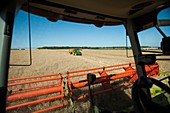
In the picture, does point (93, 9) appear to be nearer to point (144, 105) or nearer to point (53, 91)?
point (144, 105)

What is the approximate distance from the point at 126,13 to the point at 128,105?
2.39 metres

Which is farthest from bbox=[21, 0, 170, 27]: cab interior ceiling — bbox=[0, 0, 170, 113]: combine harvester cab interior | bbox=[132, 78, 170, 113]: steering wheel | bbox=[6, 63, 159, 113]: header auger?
bbox=[132, 78, 170, 113]: steering wheel

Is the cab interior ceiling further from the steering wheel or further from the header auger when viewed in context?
the steering wheel

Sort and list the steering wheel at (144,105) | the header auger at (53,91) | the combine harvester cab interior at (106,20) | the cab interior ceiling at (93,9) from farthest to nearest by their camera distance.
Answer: the header auger at (53,91) < the cab interior ceiling at (93,9) < the steering wheel at (144,105) < the combine harvester cab interior at (106,20)

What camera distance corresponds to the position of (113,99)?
404 centimetres

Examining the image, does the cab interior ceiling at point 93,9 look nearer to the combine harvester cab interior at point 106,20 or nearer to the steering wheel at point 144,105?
the combine harvester cab interior at point 106,20

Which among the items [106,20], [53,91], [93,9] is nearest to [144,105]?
[93,9]

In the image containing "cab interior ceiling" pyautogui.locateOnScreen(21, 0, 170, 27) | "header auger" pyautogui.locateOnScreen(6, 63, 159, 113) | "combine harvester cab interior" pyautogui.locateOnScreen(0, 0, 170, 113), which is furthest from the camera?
"header auger" pyautogui.locateOnScreen(6, 63, 159, 113)

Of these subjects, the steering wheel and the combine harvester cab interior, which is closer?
the combine harvester cab interior

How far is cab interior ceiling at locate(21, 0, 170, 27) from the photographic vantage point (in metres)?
1.67

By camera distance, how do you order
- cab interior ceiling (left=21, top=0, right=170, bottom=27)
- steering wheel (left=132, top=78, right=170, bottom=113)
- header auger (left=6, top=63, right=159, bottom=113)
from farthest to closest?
1. header auger (left=6, top=63, right=159, bottom=113)
2. cab interior ceiling (left=21, top=0, right=170, bottom=27)
3. steering wheel (left=132, top=78, right=170, bottom=113)

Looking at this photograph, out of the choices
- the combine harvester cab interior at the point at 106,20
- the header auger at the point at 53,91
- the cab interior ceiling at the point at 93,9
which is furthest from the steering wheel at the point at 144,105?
the cab interior ceiling at the point at 93,9

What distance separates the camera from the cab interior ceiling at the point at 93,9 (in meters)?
1.67

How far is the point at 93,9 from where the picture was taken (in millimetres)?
1907
